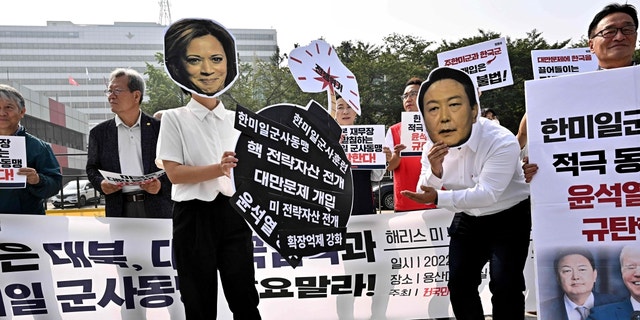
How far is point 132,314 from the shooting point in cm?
370

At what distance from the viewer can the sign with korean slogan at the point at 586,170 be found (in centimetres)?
263

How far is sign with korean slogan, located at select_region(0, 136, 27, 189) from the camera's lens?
11.5 feet

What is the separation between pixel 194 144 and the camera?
9.09ft

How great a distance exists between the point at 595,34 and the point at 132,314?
11.3 feet

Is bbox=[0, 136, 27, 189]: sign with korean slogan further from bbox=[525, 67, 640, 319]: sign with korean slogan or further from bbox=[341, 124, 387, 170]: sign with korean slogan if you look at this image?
bbox=[525, 67, 640, 319]: sign with korean slogan

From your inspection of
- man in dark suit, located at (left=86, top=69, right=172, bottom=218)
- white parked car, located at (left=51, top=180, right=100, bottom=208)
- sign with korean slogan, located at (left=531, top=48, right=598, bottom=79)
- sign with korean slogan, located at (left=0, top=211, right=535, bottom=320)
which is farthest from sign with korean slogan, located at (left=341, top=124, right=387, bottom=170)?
white parked car, located at (left=51, top=180, right=100, bottom=208)

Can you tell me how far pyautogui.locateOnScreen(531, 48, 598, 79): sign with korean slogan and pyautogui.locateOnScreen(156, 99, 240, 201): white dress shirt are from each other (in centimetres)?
464

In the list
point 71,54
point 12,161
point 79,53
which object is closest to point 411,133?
point 12,161

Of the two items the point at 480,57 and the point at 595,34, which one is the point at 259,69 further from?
the point at 595,34

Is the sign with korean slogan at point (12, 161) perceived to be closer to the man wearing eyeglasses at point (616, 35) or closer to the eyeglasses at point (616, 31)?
the man wearing eyeglasses at point (616, 35)

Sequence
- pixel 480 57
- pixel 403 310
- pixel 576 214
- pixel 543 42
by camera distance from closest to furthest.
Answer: pixel 576 214
pixel 403 310
pixel 480 57
pixel 543 42

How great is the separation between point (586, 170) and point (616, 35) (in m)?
0.83

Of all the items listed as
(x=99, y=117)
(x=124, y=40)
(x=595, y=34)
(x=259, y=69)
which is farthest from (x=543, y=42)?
(x=99, y=117)

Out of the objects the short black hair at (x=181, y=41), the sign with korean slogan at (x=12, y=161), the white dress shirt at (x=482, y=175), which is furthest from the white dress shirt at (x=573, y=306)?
the sign with korean slogan at (x=12, y=161)
